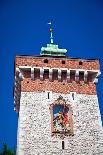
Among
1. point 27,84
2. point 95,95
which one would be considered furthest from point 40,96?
point 95,95

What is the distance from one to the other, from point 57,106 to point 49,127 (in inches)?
62.3

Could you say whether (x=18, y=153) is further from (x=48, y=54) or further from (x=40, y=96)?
(x=48, y=54)

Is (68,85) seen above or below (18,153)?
above

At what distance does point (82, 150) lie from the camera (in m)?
22.7

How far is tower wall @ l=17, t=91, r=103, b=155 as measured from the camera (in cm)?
2258

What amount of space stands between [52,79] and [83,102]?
2278 mm

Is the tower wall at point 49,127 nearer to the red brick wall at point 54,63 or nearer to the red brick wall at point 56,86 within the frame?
the red brick wall at point 56,86

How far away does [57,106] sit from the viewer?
2438 cm

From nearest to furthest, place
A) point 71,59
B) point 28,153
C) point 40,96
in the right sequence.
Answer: point 28,153 < point 40,96 < point 71,59

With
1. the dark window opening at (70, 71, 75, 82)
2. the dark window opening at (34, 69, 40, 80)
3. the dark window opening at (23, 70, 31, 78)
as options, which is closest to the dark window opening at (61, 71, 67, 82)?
the dark window opening at (70, 71, 75, 82)

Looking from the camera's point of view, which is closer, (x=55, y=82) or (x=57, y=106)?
(x=57, y=106)

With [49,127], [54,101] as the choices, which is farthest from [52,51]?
[49,127]

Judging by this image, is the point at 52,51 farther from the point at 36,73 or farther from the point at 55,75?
the point at 36,73

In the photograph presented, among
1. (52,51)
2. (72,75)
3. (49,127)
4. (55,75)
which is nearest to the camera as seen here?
(49,127)
